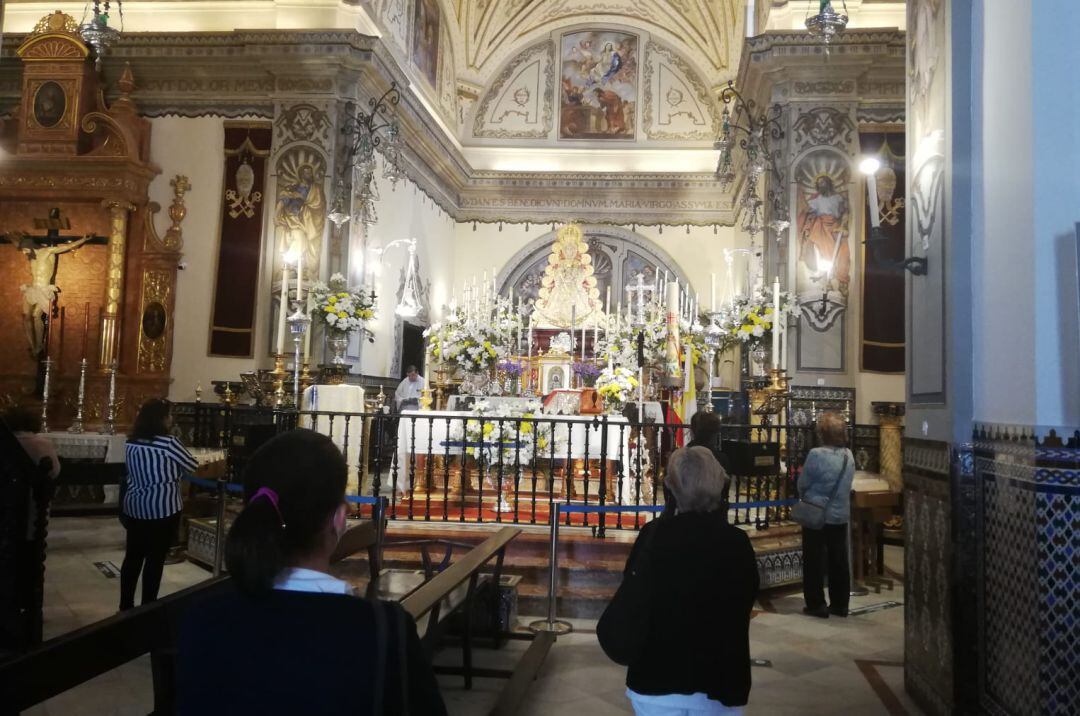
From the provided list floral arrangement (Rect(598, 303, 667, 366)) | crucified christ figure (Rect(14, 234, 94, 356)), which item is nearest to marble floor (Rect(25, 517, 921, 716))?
floral arrangement (Rect(598, 303, 667, 366))

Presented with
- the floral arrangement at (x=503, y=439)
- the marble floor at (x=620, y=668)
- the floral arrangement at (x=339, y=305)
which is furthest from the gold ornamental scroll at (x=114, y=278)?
the floral arrangement at (x=503, y=439)

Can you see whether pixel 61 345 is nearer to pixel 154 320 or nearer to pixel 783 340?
pixel 154 320

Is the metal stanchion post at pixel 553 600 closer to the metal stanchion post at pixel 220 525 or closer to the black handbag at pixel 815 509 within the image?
the black handbag at pixel 815 509

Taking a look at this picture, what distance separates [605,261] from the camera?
1838 centimetres

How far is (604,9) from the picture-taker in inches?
736

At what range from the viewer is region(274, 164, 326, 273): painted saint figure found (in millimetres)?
11109

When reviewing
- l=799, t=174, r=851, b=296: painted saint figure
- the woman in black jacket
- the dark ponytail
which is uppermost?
l=799, t=174, r=851, b=296: painted saint figure

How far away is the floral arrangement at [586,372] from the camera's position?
1174 cm

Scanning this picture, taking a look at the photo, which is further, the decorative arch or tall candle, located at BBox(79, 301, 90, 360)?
the decorative arch

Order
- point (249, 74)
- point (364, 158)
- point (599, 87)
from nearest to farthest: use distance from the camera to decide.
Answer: point (364, 158) < point (249, 74) < point (599, 87)

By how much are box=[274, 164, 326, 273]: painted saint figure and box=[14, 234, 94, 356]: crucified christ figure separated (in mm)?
3208

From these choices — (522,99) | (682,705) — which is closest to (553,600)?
(682,705)

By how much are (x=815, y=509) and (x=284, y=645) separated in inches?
200

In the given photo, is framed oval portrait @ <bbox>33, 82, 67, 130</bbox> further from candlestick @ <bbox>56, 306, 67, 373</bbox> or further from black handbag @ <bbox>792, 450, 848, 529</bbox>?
black handbag @ <bbox>792, 450, 848, 529</bbox>
